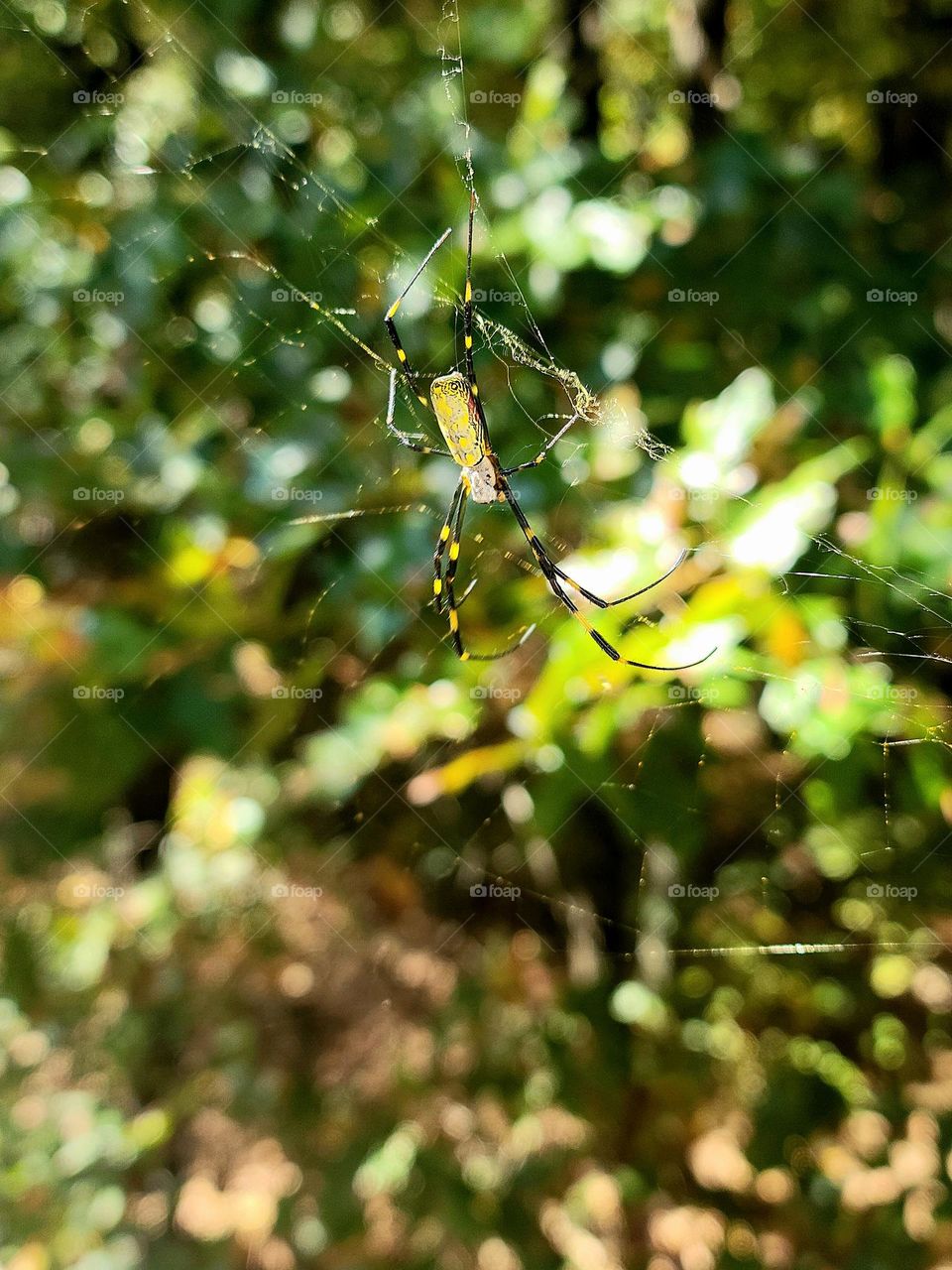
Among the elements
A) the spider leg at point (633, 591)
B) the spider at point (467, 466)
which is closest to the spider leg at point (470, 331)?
the spider at point (467, 466)

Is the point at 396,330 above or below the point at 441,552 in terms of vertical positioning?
above

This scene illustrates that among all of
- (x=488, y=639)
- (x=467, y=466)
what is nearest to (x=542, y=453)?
(x=467, y=466)

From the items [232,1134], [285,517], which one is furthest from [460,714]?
[232,1134]

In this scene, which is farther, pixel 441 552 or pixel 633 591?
pixel 441 552

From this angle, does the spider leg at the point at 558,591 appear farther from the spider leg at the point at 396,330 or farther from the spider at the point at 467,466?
the spider leg at the point at 396,330

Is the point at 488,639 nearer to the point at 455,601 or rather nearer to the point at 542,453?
the point at 455,601

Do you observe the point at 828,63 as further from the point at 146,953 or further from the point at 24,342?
the point at 146,953
